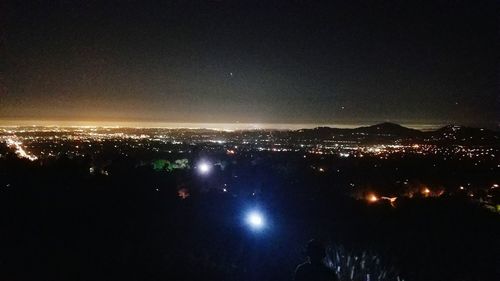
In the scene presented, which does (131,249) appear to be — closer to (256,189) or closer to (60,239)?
(60,239)

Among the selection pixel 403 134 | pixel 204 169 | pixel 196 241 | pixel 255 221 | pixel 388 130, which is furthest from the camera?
pixel 388 130

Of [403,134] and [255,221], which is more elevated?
[255,221]

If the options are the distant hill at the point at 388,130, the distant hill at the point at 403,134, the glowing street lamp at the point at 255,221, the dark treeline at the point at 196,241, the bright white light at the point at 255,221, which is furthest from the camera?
the distant hill at the point at 388,130

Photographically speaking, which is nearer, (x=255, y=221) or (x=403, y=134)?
(x=255, y=221)

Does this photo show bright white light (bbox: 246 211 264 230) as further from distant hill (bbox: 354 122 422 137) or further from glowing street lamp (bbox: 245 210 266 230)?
distant hill (bbox: 354 122 422 137)

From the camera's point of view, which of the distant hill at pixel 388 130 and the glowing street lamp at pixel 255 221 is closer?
the glowing street lamp at pixel 255 221

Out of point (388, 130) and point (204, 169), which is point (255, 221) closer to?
point (204, 169)

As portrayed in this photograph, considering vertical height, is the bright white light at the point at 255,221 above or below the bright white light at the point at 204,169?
above

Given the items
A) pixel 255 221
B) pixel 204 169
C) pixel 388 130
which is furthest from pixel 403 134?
pixel 255 221

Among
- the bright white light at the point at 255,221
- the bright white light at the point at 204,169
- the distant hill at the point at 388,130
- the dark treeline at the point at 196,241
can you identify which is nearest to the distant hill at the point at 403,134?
the distant hill at the point at 388,130

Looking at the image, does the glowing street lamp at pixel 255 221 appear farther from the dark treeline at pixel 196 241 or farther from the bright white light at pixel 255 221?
the dark treeline at pixel 196 241

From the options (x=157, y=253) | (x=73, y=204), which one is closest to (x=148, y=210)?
(x=73, y=204)

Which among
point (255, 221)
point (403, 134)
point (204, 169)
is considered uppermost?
point (255, 221)
